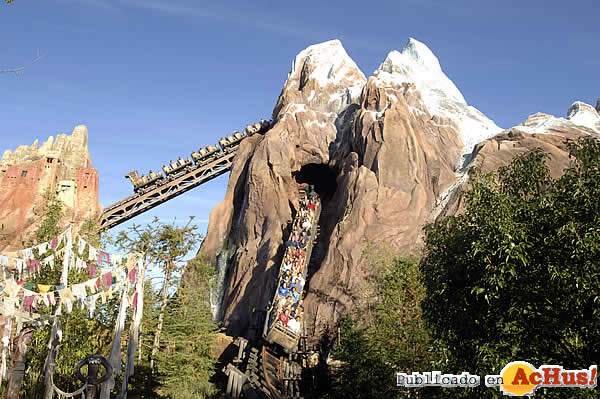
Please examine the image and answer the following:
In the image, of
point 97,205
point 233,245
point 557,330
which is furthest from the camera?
point 97,205

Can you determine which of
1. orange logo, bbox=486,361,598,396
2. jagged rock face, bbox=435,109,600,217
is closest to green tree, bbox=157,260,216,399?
jagged rock face, bbox=435,109,600,217

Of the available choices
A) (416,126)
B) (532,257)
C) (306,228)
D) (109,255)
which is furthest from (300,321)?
(532,257)

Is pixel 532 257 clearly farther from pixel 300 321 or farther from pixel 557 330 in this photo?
pixel 300 321

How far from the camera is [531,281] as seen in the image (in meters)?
7.81

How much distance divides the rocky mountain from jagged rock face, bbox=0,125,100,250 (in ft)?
44.2

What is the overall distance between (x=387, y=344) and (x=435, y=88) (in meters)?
29.8

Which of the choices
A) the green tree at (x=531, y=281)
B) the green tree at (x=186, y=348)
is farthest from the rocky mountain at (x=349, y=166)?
the green tree at (x=531, y=281)

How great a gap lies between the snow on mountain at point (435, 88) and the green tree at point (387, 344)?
19047 mm

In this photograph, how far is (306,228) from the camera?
3162 cm

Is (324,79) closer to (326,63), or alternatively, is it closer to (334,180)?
(326,63)

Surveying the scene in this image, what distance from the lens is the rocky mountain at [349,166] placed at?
90.0 feet

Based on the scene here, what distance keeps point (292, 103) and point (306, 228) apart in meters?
13.2

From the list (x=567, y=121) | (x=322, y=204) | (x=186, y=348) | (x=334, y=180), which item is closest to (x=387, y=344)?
(x=186, y=348)

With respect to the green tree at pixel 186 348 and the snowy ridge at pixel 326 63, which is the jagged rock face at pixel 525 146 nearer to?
the green tree at pixel 186 348
